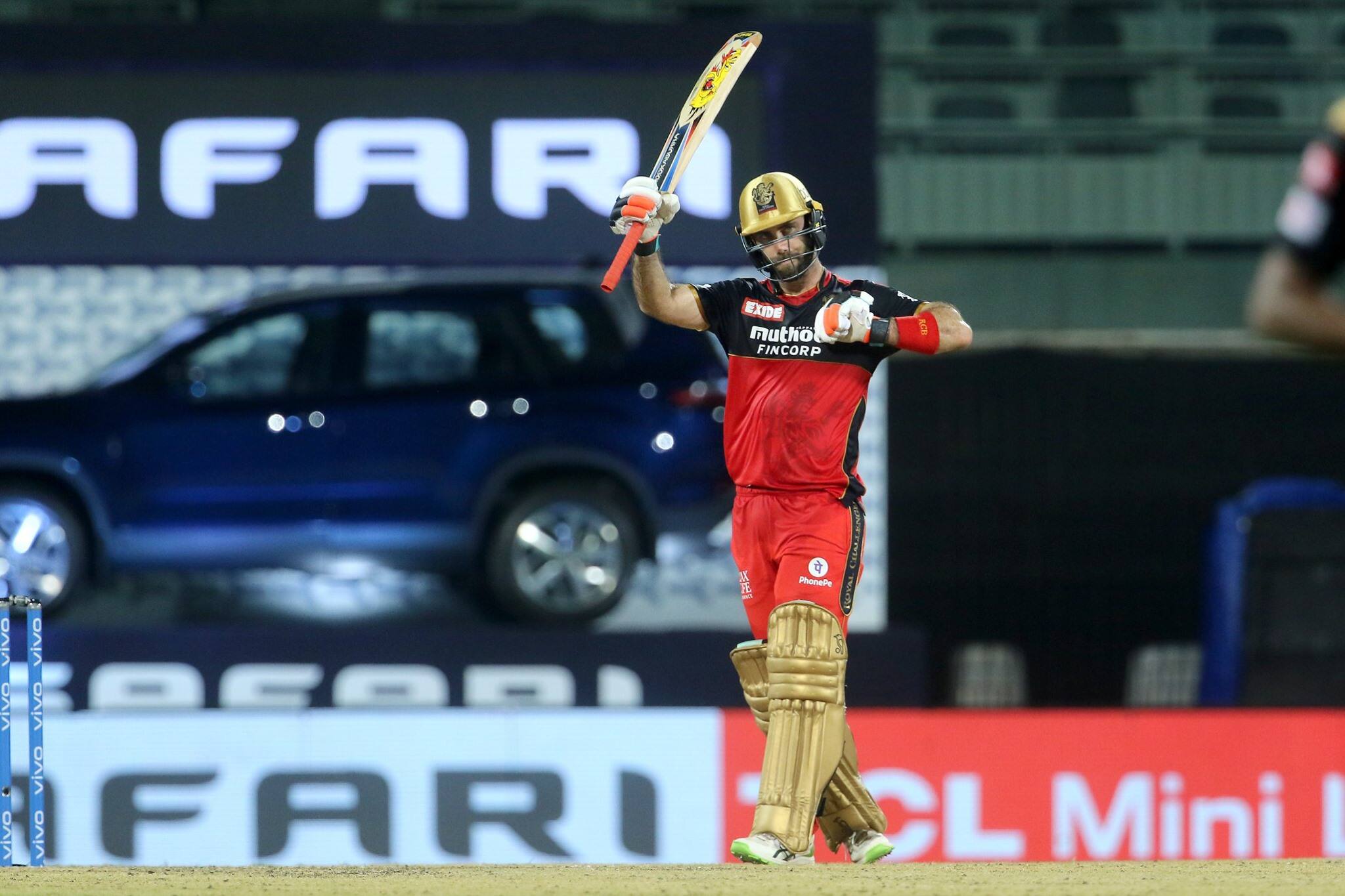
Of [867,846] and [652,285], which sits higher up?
[652,285]

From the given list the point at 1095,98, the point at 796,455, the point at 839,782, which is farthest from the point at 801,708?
the point at 1095,98

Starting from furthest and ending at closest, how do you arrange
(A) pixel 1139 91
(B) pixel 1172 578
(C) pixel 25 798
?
(A) pixel 1139 91, (B) pixel 1172 578, (C) pixel 25 798

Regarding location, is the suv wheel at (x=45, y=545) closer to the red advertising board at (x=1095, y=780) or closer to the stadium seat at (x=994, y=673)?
the red advertising board at (x=1095, y=780)

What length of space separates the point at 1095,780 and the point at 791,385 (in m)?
3.50

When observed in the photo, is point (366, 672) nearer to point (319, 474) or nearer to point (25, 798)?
point (319, 474)

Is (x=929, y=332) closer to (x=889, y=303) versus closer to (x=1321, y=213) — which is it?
(x=889, y=303)

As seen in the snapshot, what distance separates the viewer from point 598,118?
29.4 ft

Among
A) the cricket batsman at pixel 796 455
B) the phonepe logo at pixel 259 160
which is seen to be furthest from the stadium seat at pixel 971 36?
the cricket batsman at pixel 796 455

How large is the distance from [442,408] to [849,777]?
4023 millimetres

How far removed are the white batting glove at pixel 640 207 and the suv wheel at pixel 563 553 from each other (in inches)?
155

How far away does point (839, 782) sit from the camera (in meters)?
5.67

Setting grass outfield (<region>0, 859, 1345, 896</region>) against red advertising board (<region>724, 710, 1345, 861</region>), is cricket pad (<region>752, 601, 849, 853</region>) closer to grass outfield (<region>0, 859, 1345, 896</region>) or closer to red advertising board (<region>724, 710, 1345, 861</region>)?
grass outfield (<region>0, 859, 1345, 896</region>)

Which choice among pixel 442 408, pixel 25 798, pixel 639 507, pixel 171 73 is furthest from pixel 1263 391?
pixel 25 798

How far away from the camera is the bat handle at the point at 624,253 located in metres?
5.27
